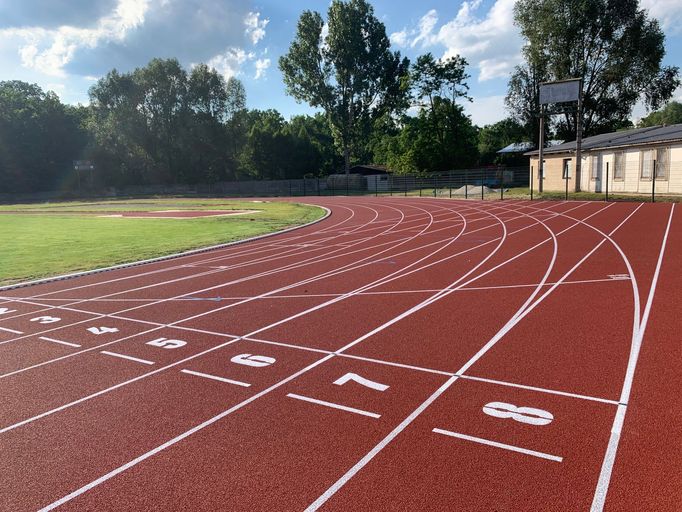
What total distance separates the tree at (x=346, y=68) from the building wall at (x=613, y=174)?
2840 centimetres

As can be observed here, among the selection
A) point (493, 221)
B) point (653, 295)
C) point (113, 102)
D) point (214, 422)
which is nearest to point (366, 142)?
point (113, 102)

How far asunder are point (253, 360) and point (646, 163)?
30.6 meters

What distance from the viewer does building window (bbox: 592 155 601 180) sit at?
33.1 m

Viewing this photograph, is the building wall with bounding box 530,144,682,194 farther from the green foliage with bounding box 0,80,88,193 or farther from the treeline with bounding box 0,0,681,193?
the green foliage with bounding box 0,80,88,193

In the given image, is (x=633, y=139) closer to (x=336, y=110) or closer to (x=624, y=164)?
(x=624, y=164)

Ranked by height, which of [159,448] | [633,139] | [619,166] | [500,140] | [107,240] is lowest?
[159,448]

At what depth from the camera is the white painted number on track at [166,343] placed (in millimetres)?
6763

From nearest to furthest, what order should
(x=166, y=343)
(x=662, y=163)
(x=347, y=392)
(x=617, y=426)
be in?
(x=617, y=426)
(x=347, y=392)
(x=166, y=343)
(x=662, y=163)

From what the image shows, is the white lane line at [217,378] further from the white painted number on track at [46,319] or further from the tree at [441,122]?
the tree at [441,122]

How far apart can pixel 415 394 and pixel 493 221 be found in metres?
18.3

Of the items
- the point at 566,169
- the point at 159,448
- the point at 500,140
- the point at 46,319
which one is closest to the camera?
the point at 159,448

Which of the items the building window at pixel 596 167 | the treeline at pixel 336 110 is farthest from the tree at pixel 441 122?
the building window at pixel 596 167

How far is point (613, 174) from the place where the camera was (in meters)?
31.8

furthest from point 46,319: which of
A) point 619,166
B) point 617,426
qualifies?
point 619,166
